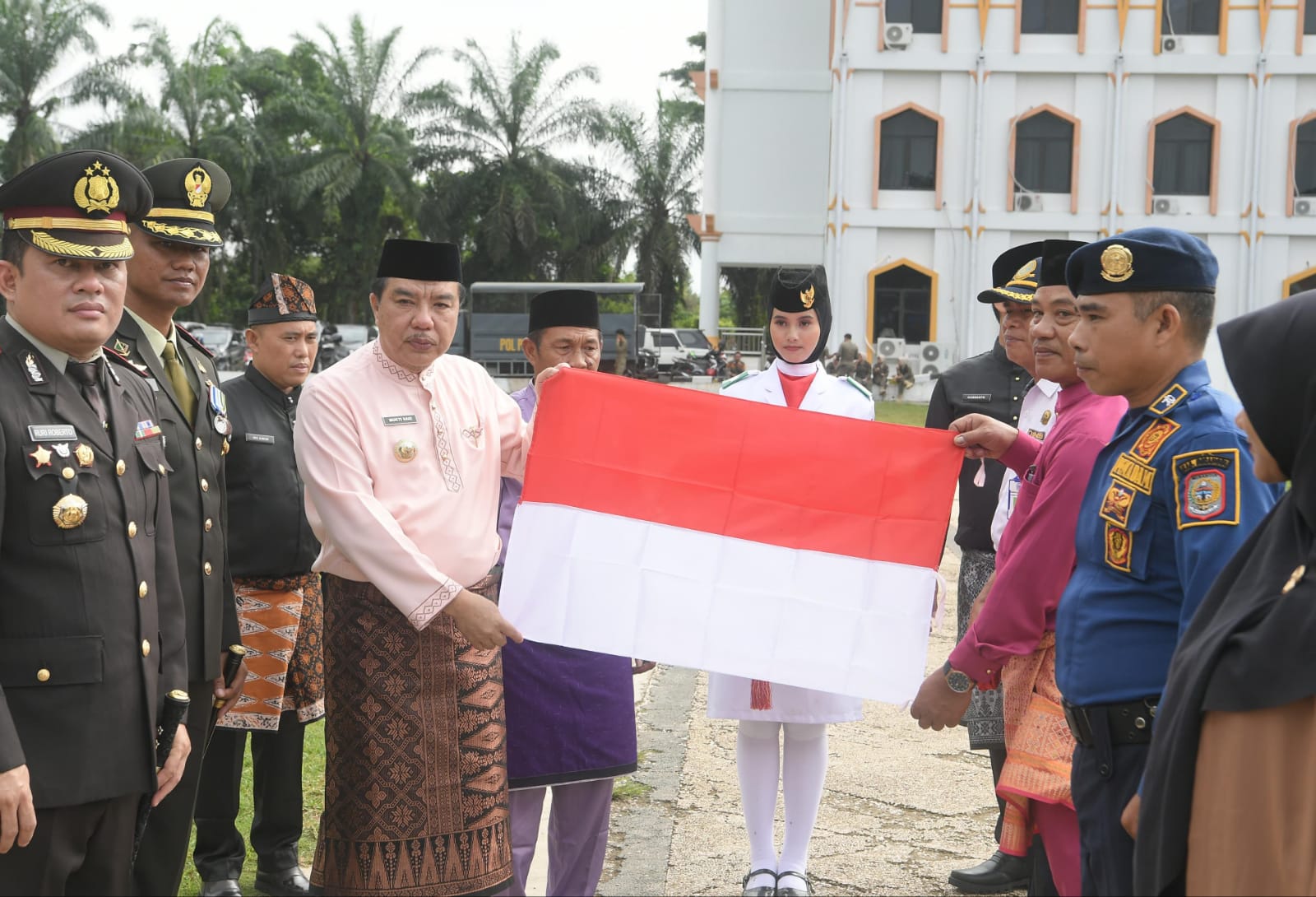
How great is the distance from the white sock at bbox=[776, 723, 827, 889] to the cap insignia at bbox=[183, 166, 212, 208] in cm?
275

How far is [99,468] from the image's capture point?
3.00m

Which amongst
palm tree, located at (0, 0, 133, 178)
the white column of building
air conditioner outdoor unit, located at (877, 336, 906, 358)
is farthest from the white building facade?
palm tree, located at (0, 0, 133, 178)

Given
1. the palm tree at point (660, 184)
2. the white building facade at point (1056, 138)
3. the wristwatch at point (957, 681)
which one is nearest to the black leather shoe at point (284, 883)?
the wristwatch at point (957, 681)

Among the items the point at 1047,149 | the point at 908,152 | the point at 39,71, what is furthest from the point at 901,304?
the point at 39,71

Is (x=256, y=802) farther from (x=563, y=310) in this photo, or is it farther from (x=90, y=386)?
(x=90, y=386)

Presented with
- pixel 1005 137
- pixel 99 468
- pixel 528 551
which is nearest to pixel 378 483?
pixel 528 551

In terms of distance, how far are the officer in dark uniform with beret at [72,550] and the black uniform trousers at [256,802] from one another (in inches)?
60.5

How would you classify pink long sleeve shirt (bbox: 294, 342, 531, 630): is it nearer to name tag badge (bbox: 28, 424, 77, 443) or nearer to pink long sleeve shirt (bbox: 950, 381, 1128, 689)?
name tag badge (bbox: 28, 424, 77, 443)

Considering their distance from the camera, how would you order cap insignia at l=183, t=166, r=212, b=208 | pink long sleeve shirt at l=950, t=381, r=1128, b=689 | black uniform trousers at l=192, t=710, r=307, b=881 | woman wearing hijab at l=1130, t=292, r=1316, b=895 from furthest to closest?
1. black uniform trousers at l=192, t=710, r=307, b=881
2. cap insignia at l=183, t=166, r=212, b=208
3. pink long sleeve shirt at l=950, t=381, r=1128, b=689
4. woman wearing hijab at l=1130, t=292, r=1316, b=895

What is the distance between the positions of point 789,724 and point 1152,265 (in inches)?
97.1

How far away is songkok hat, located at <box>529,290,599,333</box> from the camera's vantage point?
4422mm

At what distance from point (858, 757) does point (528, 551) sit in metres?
2.89

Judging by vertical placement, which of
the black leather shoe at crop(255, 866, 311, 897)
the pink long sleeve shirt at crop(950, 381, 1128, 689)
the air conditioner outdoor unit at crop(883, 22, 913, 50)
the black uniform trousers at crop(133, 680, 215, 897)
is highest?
the air conditioner outdoor unit at crop(883, 22, 913, 50)

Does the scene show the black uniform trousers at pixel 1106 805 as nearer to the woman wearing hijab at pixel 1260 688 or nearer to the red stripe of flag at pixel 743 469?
the woman wearing hijab at pixel 1260 688
